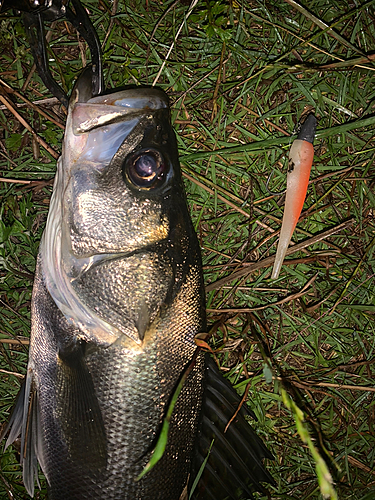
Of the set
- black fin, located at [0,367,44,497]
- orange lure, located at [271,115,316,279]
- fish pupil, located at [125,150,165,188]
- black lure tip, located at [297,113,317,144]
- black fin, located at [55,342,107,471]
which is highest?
fish pupil, located at [125,150,165,188]

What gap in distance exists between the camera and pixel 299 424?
46.6 inches

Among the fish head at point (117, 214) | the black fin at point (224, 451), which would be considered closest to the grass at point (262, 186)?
the black fin at point (224, 451)

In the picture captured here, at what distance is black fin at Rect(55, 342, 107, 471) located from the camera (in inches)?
69.4

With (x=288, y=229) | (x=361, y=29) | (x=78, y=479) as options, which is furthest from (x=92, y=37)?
(x=78, y=479)

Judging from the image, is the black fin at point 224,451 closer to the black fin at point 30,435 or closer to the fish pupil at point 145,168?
the black fin at point 30,435

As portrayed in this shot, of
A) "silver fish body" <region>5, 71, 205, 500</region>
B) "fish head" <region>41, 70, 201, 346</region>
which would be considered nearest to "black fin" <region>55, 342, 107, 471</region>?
"silver fish body" <region>5, 71, 205, 500</region>

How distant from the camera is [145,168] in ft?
5.49

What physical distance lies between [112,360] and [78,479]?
63 cm

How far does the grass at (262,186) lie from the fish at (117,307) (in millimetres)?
688

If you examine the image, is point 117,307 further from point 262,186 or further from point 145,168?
point 262,186

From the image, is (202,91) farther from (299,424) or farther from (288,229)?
(299,424)

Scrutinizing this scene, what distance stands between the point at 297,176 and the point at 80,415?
186 cm

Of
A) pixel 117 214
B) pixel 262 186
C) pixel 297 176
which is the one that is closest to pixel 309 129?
pixel 297 176

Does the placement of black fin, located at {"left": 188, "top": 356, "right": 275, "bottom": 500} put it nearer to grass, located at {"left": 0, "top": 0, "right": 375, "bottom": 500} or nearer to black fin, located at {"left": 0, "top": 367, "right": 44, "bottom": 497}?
grass, located at {"left": 0, "top": 0, "right": 375, "bottom": 500}
